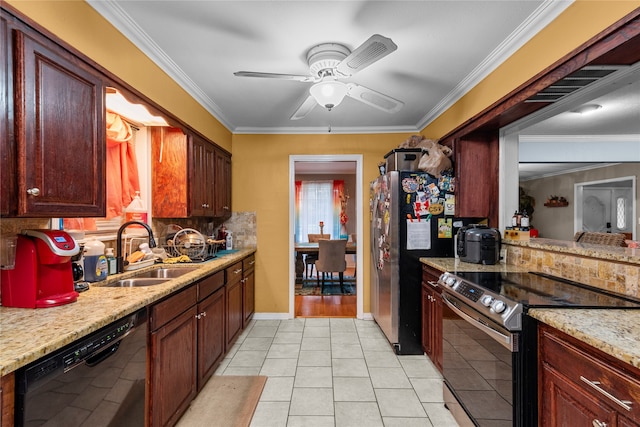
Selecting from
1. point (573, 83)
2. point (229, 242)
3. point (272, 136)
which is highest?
point (272, 136)

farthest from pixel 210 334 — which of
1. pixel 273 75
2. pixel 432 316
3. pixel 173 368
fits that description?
pixel 273 75

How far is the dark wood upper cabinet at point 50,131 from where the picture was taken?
1108mm

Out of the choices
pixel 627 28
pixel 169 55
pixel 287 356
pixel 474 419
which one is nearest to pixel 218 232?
pixel 287 356

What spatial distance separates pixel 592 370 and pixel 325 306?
3.49 meters

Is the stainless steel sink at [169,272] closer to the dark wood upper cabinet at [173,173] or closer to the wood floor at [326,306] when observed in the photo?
the dark wood upper cabinet at [173,173]

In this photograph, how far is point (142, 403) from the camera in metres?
1.43

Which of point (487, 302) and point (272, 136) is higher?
point (272, 136)

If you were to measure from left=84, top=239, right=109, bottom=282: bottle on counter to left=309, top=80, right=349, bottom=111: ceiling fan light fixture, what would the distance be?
1617 millimetres

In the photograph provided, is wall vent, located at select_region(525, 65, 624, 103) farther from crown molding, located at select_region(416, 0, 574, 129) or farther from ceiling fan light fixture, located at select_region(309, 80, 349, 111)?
ceiling fan light fixture, located at select_region(309, 80, 349, 111)

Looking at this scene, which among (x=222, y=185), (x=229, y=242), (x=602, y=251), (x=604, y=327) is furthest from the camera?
(x=229, y=242)

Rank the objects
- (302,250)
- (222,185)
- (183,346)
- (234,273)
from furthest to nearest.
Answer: (302,250)
(222,185)
(234,273)
(183,346)

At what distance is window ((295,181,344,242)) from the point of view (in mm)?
7277

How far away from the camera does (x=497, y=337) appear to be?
1368 millimetres

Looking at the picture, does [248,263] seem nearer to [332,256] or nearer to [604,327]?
[332,256]
